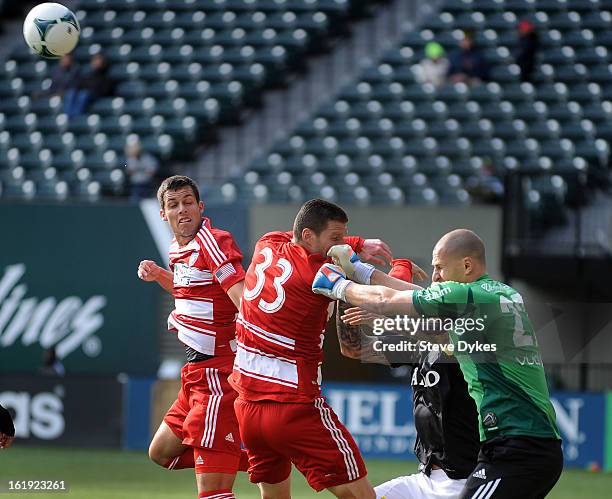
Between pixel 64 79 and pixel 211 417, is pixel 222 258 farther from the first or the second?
pixel 64 79

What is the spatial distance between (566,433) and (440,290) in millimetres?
8823

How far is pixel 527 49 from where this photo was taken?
1911cm

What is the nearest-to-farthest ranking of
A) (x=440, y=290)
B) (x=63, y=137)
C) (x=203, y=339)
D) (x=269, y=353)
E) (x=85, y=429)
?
(x=440, y=290) < (x=269, y=353) < (x=203, y=339) < (x=85, y=429) < (x=63, y=137)

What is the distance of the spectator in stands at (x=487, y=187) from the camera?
52.6 feet

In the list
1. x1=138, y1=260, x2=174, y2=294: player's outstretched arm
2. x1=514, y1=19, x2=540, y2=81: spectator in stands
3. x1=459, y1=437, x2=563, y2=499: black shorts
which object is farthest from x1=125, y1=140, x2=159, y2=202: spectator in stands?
x1=459, y1=437, x2=563, y2=499: black shorts

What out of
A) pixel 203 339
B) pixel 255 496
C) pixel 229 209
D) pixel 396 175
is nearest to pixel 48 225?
pixel 229 209

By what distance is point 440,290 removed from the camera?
586 cm

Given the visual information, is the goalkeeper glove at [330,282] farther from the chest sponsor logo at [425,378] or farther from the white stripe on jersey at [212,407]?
the white stripe on jersey at [212,407]

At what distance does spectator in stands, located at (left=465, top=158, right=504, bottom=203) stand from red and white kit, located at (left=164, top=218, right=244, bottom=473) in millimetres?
Result: 8948

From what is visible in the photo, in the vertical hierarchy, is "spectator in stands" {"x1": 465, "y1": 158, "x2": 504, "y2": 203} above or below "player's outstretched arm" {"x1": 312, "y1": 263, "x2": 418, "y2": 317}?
above

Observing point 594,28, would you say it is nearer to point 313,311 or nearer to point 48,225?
point 48,225

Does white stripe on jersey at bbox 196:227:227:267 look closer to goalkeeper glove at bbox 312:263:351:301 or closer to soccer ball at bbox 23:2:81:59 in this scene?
goalkeeper glove at bbox 312:263:351:301

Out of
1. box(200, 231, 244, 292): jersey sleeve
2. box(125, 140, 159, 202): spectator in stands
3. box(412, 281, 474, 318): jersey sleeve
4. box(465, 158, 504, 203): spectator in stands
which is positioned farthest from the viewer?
box(125, 140, 159, 202): spectator in stands

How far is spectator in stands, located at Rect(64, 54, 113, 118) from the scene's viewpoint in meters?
20.0
